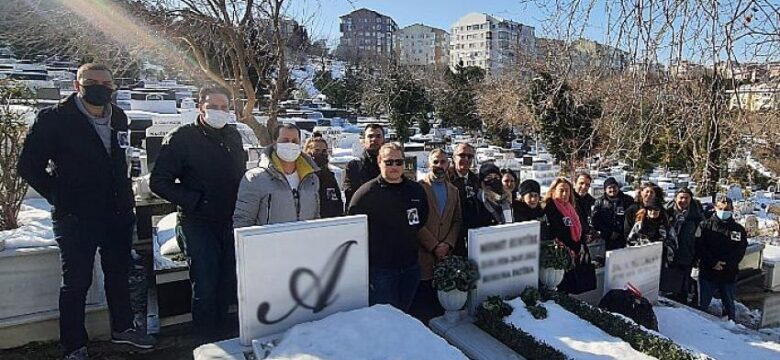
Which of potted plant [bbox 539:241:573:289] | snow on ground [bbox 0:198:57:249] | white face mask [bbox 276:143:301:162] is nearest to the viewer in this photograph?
white face mask [bbox 276:143:301:162]

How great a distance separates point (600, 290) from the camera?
5.06m

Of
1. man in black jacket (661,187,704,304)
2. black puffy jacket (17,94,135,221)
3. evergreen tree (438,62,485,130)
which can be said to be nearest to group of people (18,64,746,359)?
black puffy jacket (17,94,135,221)

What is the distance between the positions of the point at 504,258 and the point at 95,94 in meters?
3.03

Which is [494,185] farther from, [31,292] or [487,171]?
[31,292]

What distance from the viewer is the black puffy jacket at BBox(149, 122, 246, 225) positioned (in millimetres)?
3428

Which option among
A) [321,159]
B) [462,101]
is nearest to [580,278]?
[321,159]

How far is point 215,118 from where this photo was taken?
358 cm

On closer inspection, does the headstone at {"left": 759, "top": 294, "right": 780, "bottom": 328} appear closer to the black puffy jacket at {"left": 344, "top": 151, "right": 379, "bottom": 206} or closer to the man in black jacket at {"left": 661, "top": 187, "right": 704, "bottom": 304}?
the man in black jacket at {"left": 661, "top": 187, "right": 704, "bottom": 304}

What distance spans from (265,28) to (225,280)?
18.9ft

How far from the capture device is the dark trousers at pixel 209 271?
3508 mm

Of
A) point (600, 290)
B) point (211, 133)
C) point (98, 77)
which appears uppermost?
point (98, 77)

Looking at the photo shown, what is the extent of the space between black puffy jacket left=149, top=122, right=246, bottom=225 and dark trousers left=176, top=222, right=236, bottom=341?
9 cm

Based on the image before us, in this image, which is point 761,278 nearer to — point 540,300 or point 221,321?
point 540,300

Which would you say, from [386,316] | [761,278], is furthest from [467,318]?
[761,278]
